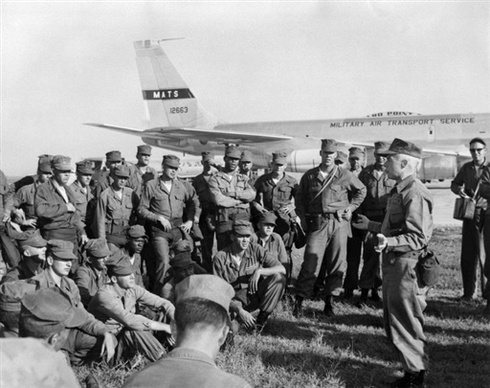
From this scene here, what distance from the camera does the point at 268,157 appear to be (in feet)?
77.2

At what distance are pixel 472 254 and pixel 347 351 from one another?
7.85 feet

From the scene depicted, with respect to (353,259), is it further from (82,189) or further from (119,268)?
(82,189)

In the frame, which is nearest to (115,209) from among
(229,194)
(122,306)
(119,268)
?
(229,194)

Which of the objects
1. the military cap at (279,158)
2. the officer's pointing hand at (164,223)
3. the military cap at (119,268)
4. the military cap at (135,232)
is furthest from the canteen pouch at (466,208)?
the military cap at (119,268)

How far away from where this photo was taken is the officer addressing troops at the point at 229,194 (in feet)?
23.0

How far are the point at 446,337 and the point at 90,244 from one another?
3282 millimetres

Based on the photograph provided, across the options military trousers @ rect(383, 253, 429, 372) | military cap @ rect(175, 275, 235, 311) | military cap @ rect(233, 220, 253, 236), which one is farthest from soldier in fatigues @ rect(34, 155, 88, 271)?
military cap @ rect(175, 275, 235, 311)

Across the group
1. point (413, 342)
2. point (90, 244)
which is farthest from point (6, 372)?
point (90, 244)

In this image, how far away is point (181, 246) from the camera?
6586mm

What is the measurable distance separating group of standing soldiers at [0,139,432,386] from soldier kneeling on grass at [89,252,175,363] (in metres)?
0.78

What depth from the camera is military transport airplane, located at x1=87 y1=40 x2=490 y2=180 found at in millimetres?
20875

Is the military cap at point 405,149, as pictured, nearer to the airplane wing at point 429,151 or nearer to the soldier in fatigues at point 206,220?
the soldier in fatigues at point 206,220

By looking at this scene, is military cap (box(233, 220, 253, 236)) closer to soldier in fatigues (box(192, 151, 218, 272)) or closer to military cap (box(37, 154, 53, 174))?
soldier in fatigues (box(192, 151, 218, 272))

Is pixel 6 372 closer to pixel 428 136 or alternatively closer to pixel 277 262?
pixel 277 262
